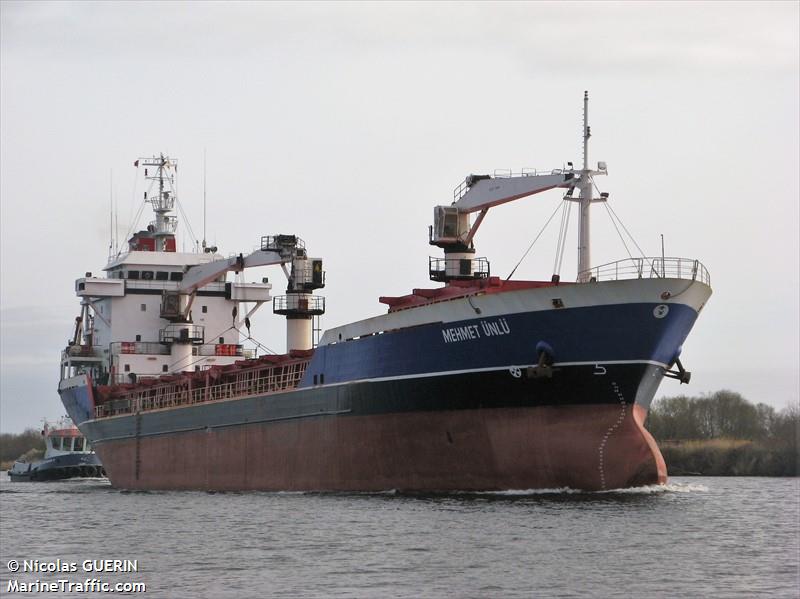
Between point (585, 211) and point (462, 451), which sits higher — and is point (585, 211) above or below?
above

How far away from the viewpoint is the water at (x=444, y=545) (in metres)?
20.7

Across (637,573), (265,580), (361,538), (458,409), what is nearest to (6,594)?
(265,580)

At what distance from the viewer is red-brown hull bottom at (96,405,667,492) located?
3183 cm

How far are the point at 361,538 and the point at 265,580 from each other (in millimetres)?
4226

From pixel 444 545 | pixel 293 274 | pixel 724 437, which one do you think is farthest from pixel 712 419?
pixel 444 545

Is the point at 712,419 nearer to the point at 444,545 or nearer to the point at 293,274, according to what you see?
the point at 293,274

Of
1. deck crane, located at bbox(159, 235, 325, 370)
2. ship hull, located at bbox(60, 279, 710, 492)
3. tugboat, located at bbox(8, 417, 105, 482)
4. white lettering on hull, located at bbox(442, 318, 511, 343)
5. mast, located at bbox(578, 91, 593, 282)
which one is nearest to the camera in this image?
ship hull, located at bbox(60, 279, 710, 492)

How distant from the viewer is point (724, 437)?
60781 mm

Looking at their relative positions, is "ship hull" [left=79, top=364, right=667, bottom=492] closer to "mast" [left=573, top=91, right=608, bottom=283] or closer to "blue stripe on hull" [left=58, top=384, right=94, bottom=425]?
"mast" [left=573, top=91, right=608, bottom=283]

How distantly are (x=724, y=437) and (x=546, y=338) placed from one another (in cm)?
3160

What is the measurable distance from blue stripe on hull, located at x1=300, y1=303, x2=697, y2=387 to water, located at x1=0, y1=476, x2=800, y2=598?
3254mm

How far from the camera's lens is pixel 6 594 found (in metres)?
21.0

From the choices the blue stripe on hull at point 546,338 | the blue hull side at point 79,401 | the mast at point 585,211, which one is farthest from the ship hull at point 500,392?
the blue hull side at point 79,401

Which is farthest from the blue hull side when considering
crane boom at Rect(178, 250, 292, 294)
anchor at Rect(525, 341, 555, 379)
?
anchor at Rect(525, 341, 555, 379)
